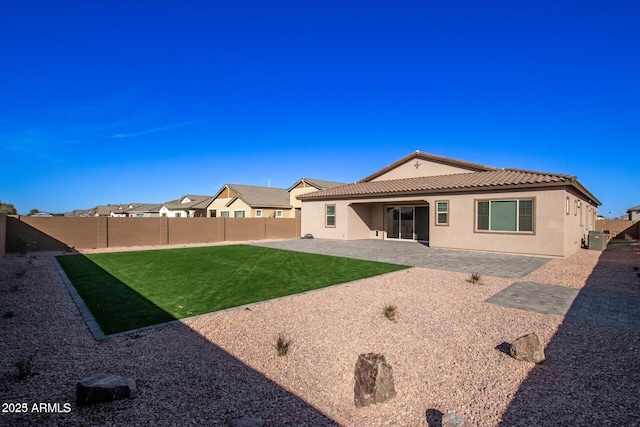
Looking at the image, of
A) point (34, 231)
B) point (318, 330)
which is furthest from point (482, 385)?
point (34, 231)

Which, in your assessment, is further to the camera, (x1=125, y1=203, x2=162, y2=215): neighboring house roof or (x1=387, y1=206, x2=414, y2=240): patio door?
(x1=125, y1=203, x2=162, y2=215): neighboring house roof

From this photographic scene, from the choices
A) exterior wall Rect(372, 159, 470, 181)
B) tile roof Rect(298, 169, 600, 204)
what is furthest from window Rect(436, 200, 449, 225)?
exterior wall Rect(372, 159, 470, 181)

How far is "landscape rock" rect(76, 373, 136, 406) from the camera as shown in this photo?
3.18 m

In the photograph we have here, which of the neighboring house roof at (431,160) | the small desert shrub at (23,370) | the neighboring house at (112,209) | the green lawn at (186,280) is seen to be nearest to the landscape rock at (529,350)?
the green lawn at (186,280)

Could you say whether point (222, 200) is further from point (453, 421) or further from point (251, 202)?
point (453, 421)

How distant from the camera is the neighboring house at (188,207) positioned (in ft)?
137

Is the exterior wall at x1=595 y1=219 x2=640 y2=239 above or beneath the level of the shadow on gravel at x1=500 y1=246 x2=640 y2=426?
above

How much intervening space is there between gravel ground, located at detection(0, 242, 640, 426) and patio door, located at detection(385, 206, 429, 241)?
1369 centimetres

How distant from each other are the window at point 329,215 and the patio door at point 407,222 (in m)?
3.65

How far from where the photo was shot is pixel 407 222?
21.0 m

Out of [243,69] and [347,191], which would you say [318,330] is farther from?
[347,191]

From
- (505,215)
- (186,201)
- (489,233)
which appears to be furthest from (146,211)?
(505,215)

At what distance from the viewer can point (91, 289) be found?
838 cm

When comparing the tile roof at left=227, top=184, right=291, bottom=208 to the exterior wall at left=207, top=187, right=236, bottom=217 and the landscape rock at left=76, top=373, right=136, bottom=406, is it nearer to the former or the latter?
the exterior wall at left=207, top=187, right=236, bottom=217
